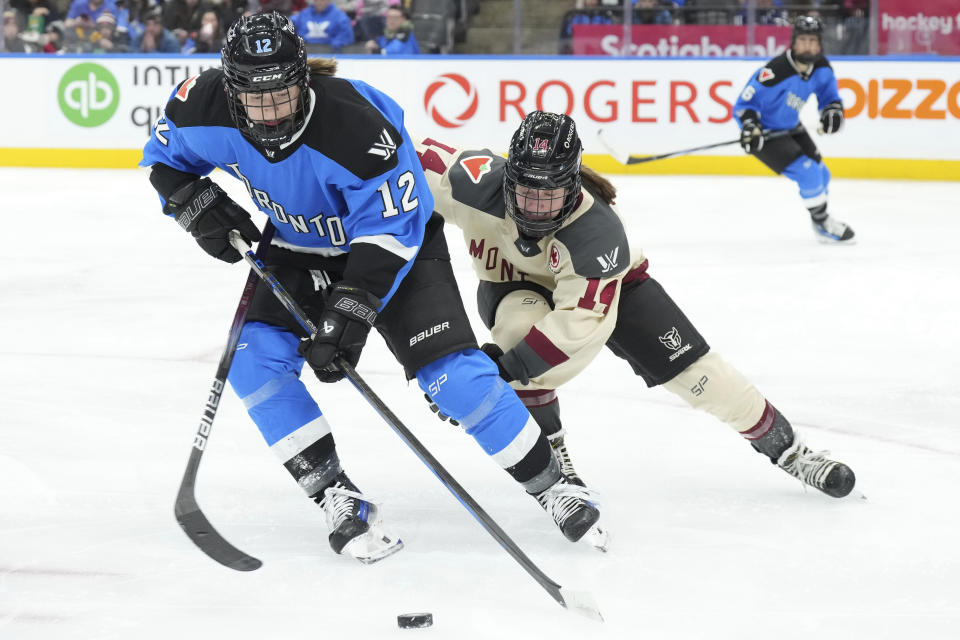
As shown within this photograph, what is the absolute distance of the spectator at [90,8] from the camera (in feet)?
28.0

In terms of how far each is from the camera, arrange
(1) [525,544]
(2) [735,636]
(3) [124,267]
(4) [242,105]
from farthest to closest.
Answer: (3) [124,267] < (1) [525,544] < (4) [242,105] < (2) [735,636]

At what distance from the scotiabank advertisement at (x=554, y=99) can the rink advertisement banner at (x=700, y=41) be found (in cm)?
9

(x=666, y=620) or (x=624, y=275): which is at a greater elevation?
(x=624, y=275)

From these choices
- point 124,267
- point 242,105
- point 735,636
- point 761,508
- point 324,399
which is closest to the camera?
point 735,636

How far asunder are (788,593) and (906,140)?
21.3 feet

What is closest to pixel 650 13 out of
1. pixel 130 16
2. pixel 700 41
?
pixel 700 41

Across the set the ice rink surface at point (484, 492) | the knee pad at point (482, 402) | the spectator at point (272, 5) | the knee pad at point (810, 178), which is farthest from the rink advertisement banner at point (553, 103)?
the knee pad at point (482, 402)

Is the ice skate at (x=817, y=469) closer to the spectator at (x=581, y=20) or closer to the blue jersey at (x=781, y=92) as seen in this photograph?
the blue jersey at (x=781, y=92)

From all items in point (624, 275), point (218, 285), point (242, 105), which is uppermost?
point (242, 105)

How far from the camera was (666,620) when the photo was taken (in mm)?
1978

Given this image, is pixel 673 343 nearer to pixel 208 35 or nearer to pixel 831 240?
pixel 831 240

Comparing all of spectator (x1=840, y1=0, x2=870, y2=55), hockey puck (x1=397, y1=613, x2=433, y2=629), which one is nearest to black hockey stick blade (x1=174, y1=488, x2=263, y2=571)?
hockey puck (x1=397, y1=613, x2=433, y2=629)

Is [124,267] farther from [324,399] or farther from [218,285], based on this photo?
[324,399]

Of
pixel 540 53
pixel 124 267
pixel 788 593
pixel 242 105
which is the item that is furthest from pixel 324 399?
pixel 540 53
